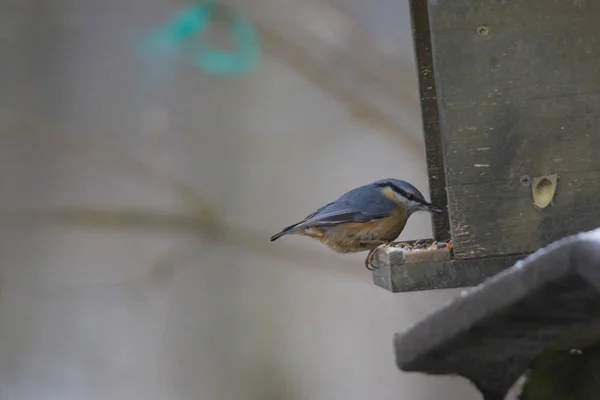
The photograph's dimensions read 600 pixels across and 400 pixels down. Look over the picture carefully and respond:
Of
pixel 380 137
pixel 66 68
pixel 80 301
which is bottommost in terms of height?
pixel 80 301

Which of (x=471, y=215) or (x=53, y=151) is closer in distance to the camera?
(x=471, y=215)

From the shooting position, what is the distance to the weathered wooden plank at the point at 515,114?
1073 millimetres

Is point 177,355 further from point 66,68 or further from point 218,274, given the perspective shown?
point 66,68

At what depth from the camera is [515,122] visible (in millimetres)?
1081

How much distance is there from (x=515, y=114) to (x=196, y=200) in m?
1.83

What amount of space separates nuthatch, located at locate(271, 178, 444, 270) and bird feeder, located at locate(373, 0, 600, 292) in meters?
0.60

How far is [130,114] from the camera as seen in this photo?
9.05ft

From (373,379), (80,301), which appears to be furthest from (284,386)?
(80,301)

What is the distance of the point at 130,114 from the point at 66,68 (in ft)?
0.92

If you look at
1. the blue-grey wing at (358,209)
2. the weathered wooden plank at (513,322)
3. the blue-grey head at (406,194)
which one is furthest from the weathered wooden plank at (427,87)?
the weathered wooden plank at (513,322)

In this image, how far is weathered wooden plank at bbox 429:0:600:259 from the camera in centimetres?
107

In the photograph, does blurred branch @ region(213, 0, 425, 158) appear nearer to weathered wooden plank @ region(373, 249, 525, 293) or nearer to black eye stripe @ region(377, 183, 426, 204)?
black eye stripe @ region(377, 183, 426, 204)

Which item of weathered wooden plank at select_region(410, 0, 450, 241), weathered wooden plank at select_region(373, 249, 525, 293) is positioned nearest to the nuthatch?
weathered wooden plank at select_region(410, 0, 450, 241)

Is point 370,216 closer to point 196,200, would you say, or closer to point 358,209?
point 358,209
